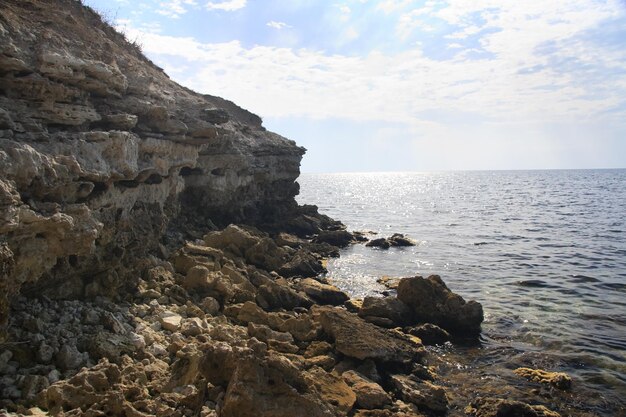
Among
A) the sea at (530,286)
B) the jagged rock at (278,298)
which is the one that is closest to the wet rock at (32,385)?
the jagged rock at (278,298)

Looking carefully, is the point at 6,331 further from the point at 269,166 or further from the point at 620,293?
the point at 269,166

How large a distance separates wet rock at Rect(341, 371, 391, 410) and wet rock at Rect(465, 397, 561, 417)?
244 centimetres

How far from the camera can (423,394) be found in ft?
40.6

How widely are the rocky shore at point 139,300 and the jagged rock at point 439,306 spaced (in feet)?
0.22

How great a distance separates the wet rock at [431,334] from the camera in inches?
687

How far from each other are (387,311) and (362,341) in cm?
509

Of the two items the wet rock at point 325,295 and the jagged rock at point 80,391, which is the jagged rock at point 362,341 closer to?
the wet rock at point 325,295

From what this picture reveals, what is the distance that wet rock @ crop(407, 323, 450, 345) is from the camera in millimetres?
17438

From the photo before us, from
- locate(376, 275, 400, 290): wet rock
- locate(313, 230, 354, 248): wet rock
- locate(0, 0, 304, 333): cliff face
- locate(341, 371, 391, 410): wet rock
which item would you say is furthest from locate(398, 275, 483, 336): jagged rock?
locate(313, 230, 354, 248): wet rock

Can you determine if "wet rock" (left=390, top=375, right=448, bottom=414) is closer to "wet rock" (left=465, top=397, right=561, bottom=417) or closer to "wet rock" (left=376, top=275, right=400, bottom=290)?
"wet rock" (left=465, top=397, right=561, bottom=417)

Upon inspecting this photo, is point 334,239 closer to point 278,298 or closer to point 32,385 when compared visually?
point 278,298

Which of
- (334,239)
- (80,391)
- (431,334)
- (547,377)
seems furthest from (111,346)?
(334,239)

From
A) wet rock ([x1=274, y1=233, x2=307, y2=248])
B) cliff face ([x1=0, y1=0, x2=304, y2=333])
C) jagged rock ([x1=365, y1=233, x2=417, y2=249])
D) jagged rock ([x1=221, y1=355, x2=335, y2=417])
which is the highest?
cliff face ([x1=0, y1=0, x2=304, y2=333])

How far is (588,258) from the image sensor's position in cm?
3197
